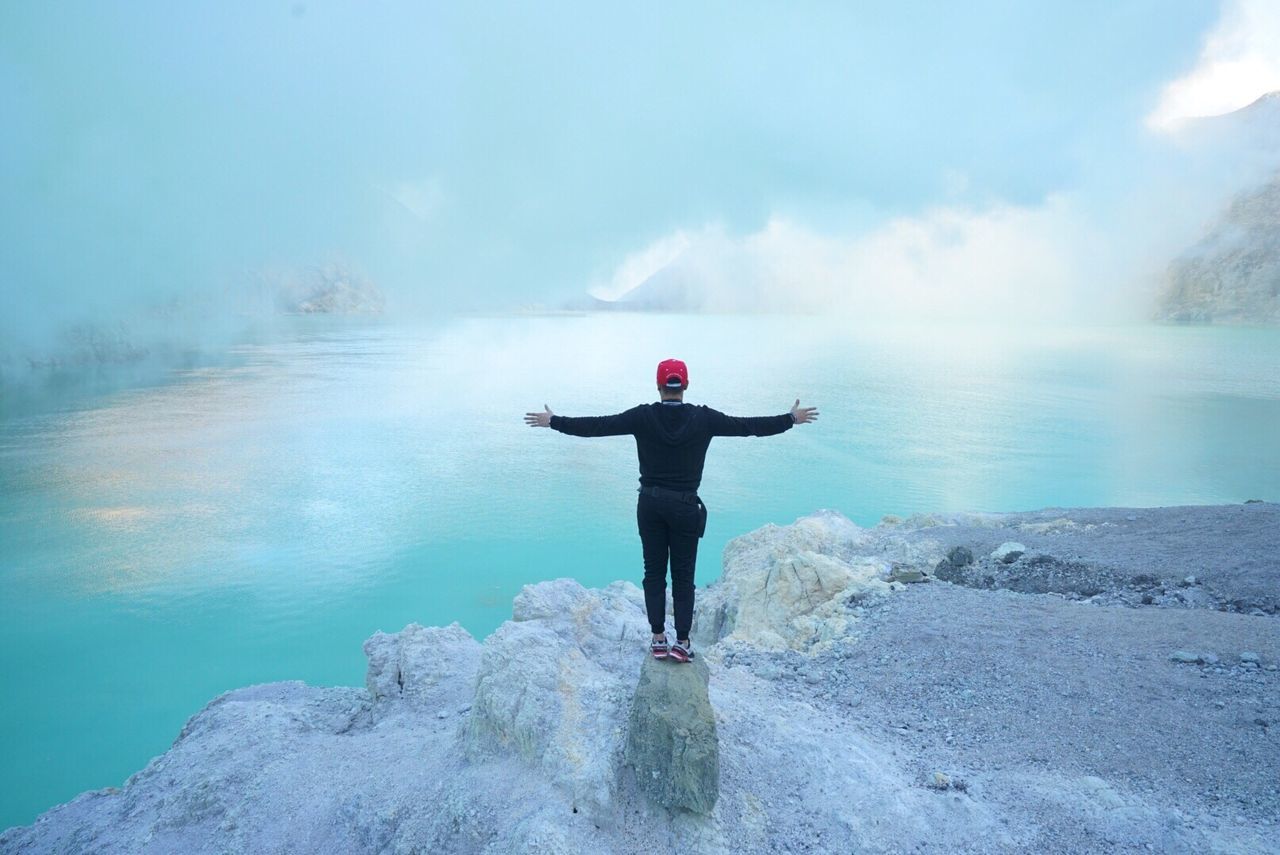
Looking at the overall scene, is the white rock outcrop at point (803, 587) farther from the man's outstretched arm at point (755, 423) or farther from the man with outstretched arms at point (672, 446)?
the man's outstretched arm at point (755, 423)

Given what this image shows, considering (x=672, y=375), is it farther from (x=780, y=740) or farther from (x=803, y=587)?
(x=803, y=587)

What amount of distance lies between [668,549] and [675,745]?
1.24 m

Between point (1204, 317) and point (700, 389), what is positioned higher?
point (1204, 317)

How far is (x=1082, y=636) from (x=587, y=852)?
5238 millimetres

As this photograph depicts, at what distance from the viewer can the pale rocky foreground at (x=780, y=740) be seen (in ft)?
14.3

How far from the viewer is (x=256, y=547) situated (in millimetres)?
19109

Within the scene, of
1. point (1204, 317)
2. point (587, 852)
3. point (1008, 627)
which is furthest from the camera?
point (1204, 317)

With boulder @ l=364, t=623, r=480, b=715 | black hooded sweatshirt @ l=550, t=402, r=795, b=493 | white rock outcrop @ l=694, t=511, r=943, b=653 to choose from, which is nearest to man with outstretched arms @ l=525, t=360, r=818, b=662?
black hooded sweatshirt @ l=550, t=402, r=795, b=493

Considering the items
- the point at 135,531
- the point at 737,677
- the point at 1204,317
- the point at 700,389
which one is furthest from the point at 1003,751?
the point at 1204,317

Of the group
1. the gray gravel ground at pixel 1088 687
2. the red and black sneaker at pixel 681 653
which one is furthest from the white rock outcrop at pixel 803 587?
the red and black sneaker at pixel 681 653

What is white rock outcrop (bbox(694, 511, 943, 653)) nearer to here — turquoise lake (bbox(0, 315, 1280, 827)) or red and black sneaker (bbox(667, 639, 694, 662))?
red and black sneaker (bbox(667, 639, 694, 662))

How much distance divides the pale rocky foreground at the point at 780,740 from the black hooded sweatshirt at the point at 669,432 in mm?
1387

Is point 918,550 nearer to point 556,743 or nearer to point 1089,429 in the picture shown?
point 556,743

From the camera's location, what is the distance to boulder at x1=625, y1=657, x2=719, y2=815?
171 inches
